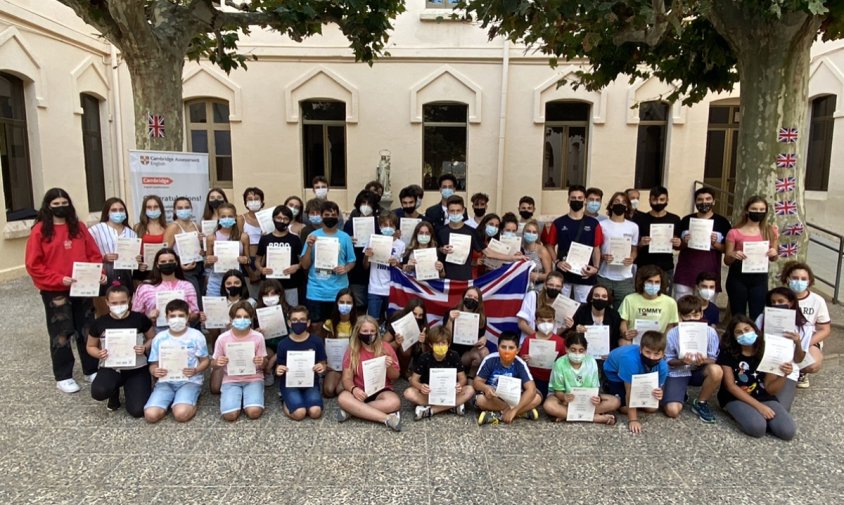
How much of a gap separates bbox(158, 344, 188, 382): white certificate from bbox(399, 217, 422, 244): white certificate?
2.69m

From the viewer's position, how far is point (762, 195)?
5980 mm

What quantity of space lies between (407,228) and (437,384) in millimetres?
2235

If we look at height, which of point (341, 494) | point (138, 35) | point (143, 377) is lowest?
point (341, 494)

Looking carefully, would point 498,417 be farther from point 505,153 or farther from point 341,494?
point 505,153

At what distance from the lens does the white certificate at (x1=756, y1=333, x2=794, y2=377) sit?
4.37m

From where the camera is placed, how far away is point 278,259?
557cm

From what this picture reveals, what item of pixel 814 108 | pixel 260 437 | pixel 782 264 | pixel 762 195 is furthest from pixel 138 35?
pixel 814 108

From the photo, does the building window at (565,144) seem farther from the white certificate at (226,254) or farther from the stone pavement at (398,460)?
the white certificate at (226,254)

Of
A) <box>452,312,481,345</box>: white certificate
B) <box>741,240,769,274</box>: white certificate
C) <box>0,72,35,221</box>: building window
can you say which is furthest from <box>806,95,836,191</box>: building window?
<box>0,72,35,221</box>: building window

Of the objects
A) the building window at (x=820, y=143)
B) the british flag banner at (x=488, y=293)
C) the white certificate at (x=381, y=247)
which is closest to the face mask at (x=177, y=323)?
the white certificate at (x=381, y=247)

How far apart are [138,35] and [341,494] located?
5977 mm

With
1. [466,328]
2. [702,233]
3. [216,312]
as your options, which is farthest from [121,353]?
[702,233]

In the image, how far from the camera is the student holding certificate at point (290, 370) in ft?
15.0

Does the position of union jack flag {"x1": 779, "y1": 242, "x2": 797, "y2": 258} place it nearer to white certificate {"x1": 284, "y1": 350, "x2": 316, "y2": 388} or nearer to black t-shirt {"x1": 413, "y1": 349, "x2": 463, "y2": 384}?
black t-shirt {"x1": 413, "y1": 349, "x2": 463, "y2": 384}
